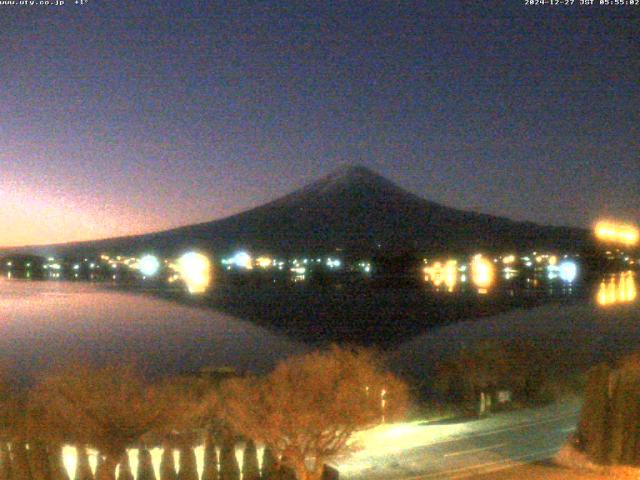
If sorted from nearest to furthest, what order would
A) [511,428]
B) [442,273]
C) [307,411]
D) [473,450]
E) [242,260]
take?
[307,411], [473,450], [511,428], [442,273], [242,260]

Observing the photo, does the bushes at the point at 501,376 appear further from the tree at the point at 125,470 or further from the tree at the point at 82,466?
the tree at the point at 82,466

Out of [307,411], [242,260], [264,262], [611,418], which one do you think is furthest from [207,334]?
[307,411]

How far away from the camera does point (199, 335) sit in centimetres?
4066

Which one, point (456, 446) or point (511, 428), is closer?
point (456, 446)

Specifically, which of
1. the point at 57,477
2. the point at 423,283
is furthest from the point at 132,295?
the point at 57,477

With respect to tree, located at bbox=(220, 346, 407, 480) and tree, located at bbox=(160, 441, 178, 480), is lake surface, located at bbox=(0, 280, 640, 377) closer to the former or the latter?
tree, located at bbox=(220, 346, 407, 480)

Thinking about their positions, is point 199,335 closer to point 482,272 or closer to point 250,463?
point 482,272

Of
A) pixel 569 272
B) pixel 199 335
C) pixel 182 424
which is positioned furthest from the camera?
pixel 569 272

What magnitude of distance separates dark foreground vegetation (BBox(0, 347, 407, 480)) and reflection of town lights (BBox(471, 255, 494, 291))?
4257 centimetres

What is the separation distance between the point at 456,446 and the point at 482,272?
4424 centimetres

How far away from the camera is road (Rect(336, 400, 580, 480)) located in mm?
11703

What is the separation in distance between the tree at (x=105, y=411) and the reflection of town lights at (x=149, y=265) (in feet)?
195

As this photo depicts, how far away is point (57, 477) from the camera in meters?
10.2

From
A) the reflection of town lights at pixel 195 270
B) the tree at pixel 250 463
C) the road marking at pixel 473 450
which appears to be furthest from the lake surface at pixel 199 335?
the tree at pixel 250 463
